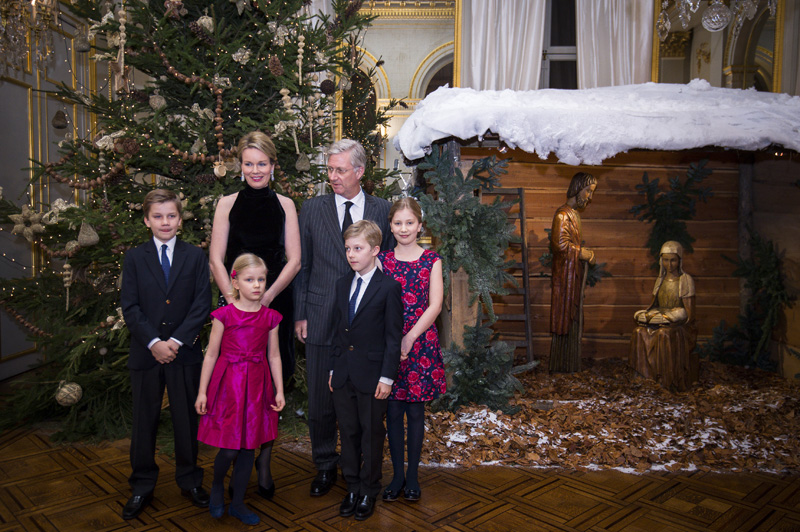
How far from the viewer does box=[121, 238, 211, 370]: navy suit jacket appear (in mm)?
3055

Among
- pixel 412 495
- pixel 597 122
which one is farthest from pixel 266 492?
pixel 597 122

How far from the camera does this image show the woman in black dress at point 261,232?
3129 millimetres

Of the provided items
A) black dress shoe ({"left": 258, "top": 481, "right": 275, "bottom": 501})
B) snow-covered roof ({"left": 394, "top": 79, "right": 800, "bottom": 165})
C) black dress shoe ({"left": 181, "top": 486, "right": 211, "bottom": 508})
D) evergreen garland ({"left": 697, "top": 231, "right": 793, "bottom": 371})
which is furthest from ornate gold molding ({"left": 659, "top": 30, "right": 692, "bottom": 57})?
black dress shoe ({"left": 181, "top": 486, "right": 211, "bottom": 508})

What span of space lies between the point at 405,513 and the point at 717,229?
555 centimetres

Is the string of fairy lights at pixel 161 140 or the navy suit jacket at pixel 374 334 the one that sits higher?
the string of fairy lights at pixel 161 140

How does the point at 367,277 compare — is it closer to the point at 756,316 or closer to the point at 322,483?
the point at 322,483

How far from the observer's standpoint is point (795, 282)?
6.29 meters

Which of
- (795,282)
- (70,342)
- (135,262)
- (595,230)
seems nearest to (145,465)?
(135,262)

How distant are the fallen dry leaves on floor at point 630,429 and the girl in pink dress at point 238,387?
1.41 m

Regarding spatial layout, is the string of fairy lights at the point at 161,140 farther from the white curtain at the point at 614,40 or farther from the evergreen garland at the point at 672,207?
the white curtain at the point at 614,40

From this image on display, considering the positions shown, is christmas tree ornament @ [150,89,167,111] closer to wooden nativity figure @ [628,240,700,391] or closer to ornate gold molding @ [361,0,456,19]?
wooden nativity figure @ [628,240,700,391]

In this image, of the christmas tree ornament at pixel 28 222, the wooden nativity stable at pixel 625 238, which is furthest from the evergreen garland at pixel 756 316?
the christmas tree ornament at pixel 28 222

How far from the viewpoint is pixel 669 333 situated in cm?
570

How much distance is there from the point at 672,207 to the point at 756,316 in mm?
1499
